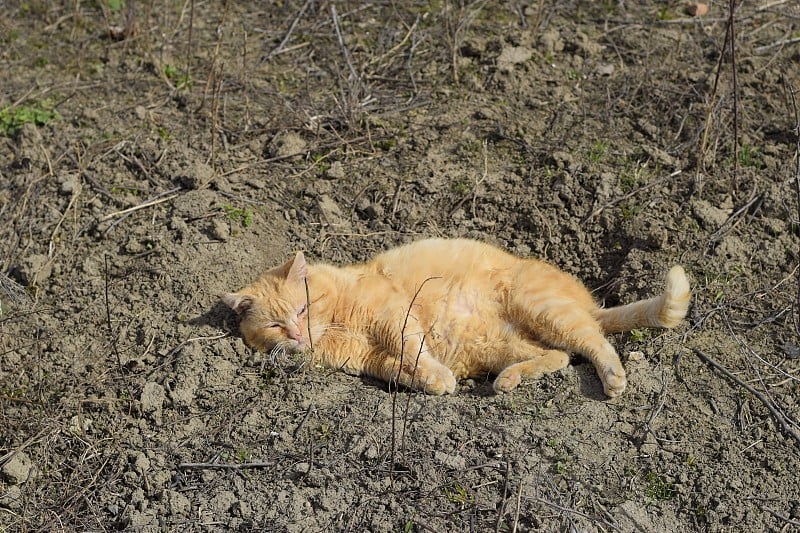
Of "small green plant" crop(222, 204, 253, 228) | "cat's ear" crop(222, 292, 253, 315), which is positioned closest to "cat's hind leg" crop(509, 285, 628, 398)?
"cat's ear" crop(222, 292, 253, 315)

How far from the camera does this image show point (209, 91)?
6.27 m

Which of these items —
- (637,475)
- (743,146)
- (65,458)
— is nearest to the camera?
(637,475)

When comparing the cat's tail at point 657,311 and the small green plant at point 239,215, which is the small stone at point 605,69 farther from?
the small green plant at point 239,215

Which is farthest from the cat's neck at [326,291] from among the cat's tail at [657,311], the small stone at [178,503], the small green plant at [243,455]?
the cat's tail at [657,311]

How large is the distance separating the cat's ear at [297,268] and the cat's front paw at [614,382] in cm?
182

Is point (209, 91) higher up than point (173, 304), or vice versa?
point (209, 91)

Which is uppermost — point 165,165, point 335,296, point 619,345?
point 165,165

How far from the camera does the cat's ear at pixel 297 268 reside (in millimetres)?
4527

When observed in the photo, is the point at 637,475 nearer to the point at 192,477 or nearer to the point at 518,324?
the point at 518,324

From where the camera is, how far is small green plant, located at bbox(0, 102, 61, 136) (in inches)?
235

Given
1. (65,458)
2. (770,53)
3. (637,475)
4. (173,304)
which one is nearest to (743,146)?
(770,53)

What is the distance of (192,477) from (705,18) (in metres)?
5.49

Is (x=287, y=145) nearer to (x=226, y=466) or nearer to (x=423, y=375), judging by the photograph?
(x=423, y=375)

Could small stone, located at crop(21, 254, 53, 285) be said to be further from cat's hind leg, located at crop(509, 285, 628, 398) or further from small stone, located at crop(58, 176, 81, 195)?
cat's hind leg, located at crop(509, 285, 628, 398)
